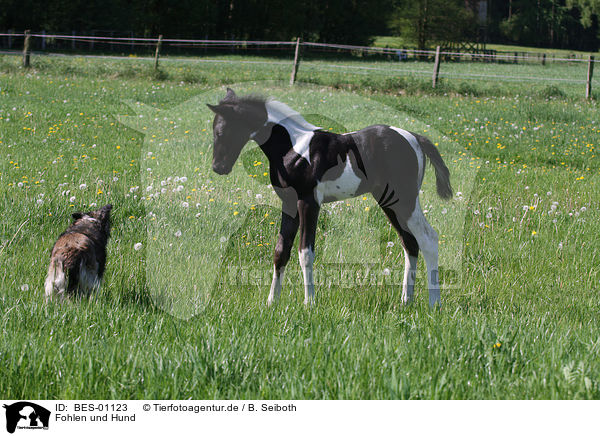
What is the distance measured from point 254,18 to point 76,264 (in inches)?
2385

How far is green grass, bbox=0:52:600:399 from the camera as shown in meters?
3.31

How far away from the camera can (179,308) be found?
4449mm

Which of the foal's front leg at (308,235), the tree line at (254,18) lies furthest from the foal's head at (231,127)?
the tree line at (254,18)

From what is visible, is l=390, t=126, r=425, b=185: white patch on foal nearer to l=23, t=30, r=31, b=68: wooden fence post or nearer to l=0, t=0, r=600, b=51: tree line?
l=23, t=30, r=31, b=68: wooden fence post

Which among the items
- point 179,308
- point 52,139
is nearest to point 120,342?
point 179,308

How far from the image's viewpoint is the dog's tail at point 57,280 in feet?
13.9

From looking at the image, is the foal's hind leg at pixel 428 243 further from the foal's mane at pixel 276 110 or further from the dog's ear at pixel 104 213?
the dog's ear at pixel 104 213

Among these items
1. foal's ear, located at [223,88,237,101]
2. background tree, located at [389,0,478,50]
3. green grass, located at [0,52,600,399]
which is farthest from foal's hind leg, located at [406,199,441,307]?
background tree, located at [389,0,478,50]

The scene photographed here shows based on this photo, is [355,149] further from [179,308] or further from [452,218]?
[452,218]

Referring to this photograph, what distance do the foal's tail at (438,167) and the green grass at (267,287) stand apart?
668 mm

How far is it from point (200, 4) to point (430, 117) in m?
47.1

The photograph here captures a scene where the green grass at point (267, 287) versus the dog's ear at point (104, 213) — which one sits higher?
the dog's ear at point (104, 213)

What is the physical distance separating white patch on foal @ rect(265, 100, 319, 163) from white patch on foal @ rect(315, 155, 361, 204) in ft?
0.82
